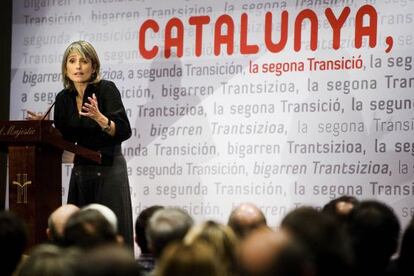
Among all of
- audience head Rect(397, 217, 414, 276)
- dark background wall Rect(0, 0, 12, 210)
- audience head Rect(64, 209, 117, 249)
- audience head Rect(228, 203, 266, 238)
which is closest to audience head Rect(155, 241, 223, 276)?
audience head Rect(64, 209, 117, 249)

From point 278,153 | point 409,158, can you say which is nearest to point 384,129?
point 409,158

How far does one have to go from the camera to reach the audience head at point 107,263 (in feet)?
8.76

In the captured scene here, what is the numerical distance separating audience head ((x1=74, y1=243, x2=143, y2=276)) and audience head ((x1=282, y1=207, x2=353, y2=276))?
0.56 metres

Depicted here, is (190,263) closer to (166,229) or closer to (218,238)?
(218,238)

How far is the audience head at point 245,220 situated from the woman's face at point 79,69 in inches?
74.9

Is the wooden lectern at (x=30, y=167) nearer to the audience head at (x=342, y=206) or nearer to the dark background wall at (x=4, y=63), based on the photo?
the audience head at (x=342, y=206)

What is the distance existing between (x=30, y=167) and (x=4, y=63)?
2.65 metres

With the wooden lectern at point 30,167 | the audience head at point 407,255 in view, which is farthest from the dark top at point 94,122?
the audience head at point 407,255

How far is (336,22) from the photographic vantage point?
669cm

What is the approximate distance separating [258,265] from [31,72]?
542 centimetres

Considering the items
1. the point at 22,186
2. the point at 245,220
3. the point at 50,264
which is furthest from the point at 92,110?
the point at 50,264

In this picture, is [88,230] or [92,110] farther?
[92,110]

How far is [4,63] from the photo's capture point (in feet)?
25.3

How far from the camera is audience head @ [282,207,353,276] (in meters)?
2.95
